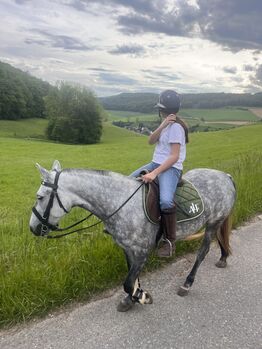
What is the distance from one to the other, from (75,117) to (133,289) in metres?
68.1

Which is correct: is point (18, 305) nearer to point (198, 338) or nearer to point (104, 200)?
point (104, 200)

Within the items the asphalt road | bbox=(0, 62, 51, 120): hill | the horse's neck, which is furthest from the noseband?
bbox=(0, 62, 51, 120): hill

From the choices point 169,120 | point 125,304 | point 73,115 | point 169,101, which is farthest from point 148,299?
point 73,115

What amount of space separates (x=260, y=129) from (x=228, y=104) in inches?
1611

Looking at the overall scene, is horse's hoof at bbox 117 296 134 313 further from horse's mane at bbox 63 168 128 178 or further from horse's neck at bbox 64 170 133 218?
horse's mane at bbox 63 168 128 178

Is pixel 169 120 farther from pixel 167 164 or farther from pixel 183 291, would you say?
pixel 183 291

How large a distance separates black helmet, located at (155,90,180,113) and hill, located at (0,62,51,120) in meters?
87.8

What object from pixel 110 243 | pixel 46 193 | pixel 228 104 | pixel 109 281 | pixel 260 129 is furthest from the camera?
pixel 228 104

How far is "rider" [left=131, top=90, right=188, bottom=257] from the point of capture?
15.5ft

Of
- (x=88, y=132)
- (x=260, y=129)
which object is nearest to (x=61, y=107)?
(x=88, y=132)

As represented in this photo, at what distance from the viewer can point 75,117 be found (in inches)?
2785

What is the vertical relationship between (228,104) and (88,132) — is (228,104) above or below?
above

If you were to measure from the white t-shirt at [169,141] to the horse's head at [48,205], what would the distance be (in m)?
1.49

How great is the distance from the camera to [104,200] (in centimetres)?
454
